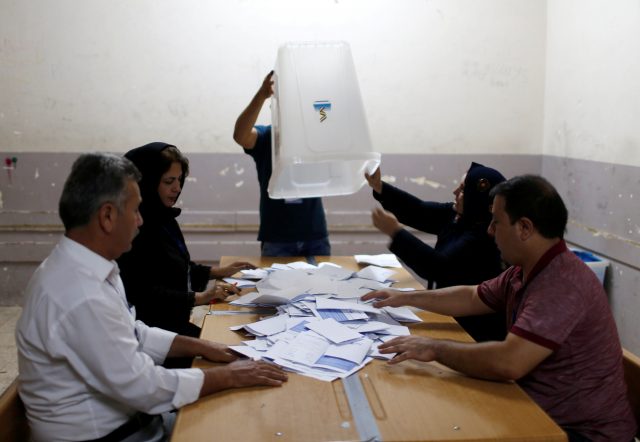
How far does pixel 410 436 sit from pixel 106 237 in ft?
2.84

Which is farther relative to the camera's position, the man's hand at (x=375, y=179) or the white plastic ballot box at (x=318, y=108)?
the man's hand at (x=375, y=179)

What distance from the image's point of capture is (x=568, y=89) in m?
4.29

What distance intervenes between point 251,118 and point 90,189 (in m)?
1.64

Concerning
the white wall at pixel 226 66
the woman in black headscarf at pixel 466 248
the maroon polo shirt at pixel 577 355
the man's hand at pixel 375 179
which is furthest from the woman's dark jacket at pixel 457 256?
the white wall at pixel 226 66

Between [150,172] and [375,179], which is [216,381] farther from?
[375,179]

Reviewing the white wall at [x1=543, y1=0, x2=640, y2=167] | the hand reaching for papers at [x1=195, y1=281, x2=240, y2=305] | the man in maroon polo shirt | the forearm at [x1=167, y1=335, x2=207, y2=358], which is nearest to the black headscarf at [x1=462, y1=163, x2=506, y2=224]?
the man in maroon polo shirt

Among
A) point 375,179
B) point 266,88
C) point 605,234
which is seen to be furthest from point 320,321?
point 605,234

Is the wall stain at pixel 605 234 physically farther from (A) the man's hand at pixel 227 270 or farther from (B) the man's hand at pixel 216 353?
(B) the man's hand at pixel 216 353

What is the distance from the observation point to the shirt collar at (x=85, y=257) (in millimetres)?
1570

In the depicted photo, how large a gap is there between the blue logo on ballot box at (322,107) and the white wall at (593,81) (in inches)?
79.1

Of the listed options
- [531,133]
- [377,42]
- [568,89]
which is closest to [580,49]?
[568,89]

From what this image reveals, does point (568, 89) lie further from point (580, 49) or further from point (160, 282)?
point (160, 282)

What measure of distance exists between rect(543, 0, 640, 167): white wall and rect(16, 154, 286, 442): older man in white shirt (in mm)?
2875

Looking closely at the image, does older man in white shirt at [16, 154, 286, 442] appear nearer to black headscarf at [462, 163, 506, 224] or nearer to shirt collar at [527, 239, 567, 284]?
shirt collar at [527, 239, 567, 284]
